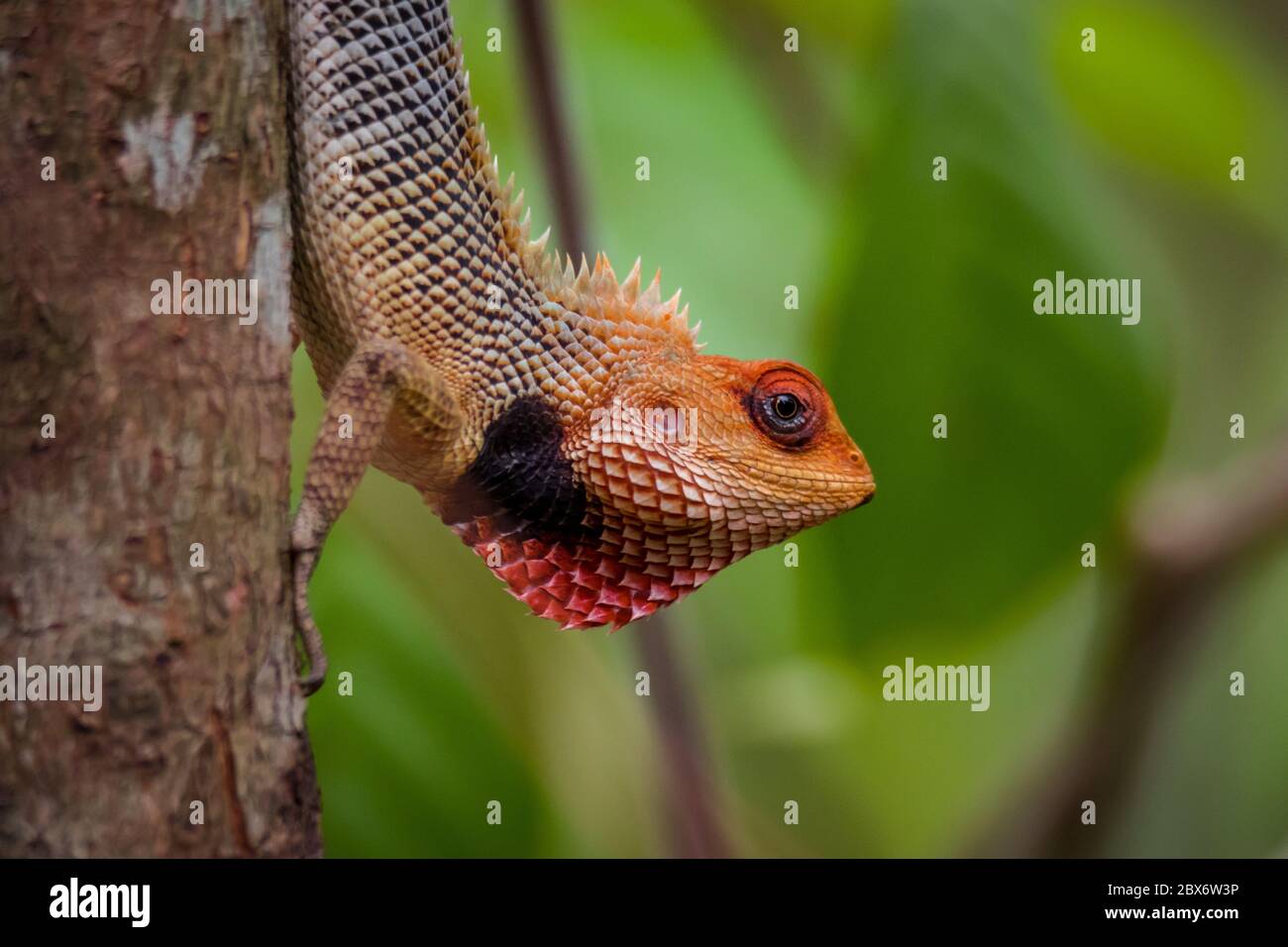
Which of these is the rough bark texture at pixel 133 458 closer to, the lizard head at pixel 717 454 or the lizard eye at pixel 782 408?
the lizard head at pixel 717 454

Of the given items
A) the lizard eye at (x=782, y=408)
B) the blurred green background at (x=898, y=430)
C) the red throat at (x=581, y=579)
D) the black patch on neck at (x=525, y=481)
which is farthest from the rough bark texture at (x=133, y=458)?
the blurred green background at (x=898, y=430)

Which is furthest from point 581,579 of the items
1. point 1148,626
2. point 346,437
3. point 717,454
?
point 1148,626

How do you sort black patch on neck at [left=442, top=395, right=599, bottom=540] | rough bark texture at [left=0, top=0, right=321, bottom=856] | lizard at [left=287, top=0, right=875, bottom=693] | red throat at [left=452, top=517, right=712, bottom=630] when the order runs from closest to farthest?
rough bark texture at [left=0, top=0, right=321, bottom=856] < lizard at [left=287, top=0, right=875, bottom=693] < black patch on neck at [left=442, top=395, right=599, bottom=540] < red throat at [left=452, top=517, right=712, bottom=630]

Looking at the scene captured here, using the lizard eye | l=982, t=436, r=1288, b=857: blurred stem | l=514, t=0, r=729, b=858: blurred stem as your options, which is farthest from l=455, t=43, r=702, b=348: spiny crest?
l=982, t=436, r=1288, b=857: blurred stem

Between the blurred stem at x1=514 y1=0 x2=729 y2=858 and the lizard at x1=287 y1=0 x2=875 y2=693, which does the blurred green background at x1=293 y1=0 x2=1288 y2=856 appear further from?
the lizard at x1=287 y1=0 x2=875 y2=693

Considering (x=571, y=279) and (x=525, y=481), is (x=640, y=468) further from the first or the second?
(x=571, y=279)

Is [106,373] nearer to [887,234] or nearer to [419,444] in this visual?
[419,444]
